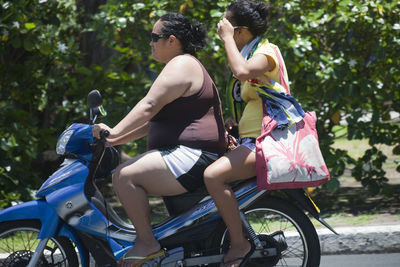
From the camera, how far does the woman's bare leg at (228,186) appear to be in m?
3.75

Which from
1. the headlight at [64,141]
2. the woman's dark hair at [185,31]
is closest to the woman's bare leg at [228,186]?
the woman's dark hair at [185,31]

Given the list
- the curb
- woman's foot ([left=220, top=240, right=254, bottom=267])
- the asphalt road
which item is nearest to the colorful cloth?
woman's foot ([left=220, top=240, right=254, bottom=267])

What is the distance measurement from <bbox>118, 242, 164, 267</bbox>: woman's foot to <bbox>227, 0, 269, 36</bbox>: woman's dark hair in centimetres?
133

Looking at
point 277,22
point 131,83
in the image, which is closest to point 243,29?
point 277,22

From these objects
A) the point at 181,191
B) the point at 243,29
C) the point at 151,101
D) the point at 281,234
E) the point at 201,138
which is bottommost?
the point at 281,234

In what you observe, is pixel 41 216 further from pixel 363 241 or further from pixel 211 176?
pixel 363 241

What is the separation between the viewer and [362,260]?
16.4 ft

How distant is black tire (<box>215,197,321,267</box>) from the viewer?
399 centimetres

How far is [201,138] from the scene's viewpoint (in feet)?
12.6

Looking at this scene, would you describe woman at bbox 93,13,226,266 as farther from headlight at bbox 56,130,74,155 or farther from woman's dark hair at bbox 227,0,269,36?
woman's dark hair at bbox 227,0,269,36

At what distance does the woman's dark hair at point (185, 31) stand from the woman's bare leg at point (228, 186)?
0.67m

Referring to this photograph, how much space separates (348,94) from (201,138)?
10.1ft

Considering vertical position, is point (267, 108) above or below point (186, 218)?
above

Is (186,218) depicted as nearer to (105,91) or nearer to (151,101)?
(151,101)
